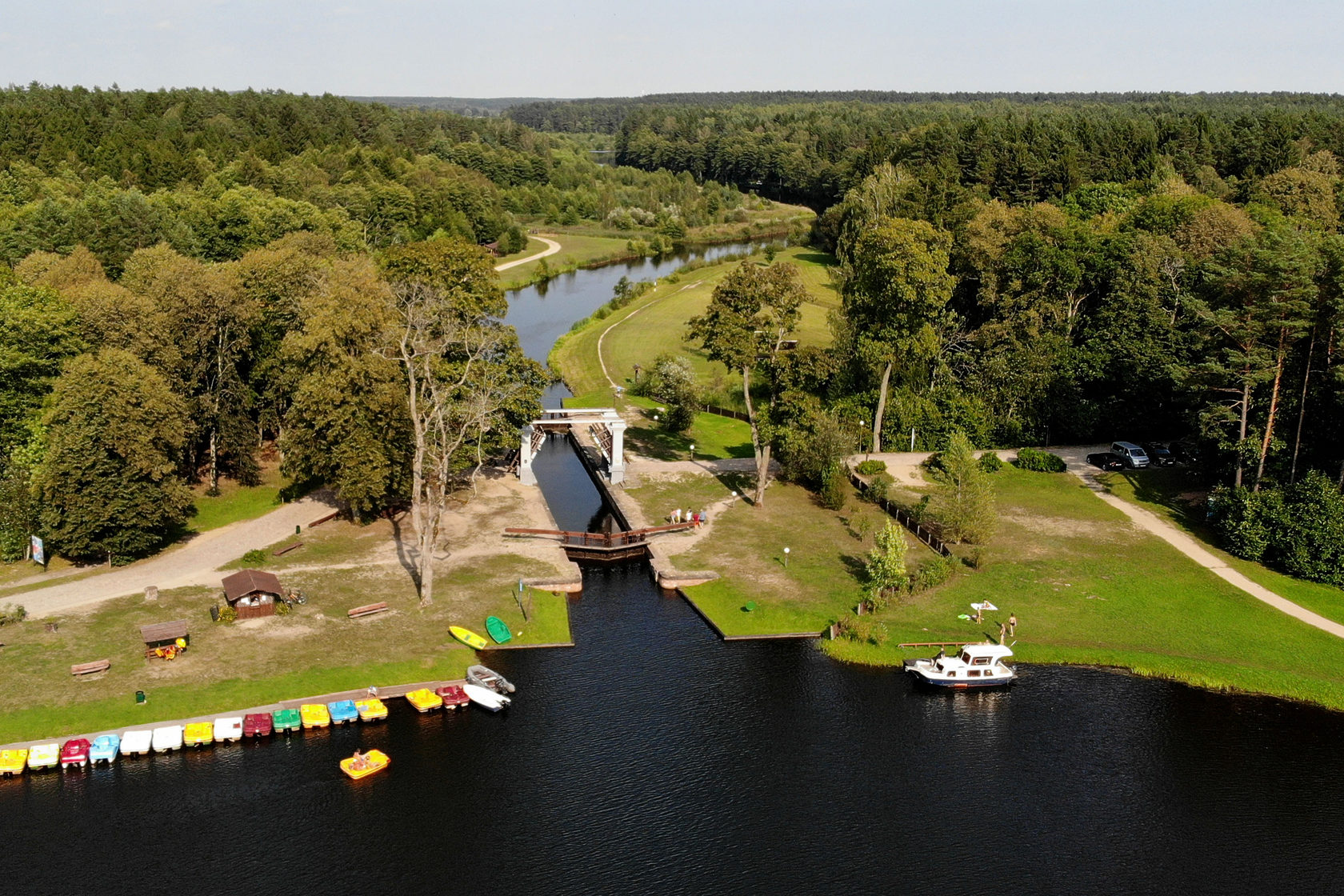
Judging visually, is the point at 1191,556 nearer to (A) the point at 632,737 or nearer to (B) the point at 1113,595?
(B) the point at 1113,595

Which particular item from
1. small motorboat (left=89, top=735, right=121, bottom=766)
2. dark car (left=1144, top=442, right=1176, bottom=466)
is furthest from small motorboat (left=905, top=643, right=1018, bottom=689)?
small motorboat (left=89, top=735, right=121, bottom=766)

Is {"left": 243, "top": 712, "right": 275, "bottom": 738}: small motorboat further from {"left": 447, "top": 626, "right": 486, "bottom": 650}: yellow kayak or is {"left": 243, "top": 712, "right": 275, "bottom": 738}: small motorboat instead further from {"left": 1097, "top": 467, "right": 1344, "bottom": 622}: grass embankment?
{"left": 1097, "top": 467, "right": 1344, "bottom": 622}: grass embankment

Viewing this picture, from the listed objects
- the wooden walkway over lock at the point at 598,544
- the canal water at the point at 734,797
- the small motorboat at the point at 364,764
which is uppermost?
the wooden walkway over lock at the point at 598,544

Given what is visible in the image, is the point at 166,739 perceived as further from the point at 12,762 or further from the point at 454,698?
the point at 454,698

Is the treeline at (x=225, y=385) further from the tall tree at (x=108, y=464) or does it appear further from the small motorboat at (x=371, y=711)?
the small motorboat at (x=371, y=711)

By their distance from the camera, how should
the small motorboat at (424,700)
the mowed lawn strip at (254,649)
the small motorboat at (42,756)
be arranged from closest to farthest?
1. the small motorboat at (42,756)
2. the mowed lawn strip at (254,649)
3. the small motorboat at (424,700)

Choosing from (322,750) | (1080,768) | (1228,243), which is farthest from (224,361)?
(1228,243)

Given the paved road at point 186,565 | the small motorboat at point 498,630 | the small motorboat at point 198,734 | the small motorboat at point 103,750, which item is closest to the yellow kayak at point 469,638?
the small motorboat at point 498,630
